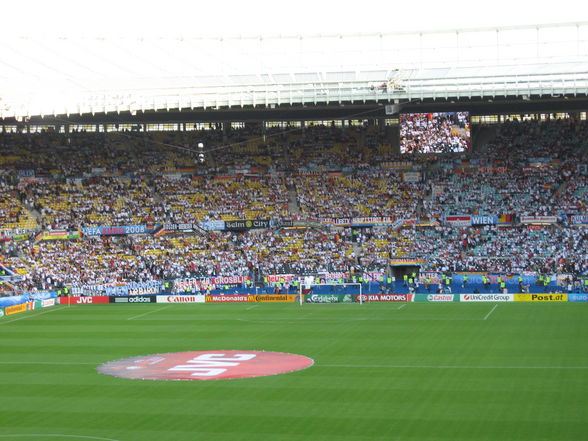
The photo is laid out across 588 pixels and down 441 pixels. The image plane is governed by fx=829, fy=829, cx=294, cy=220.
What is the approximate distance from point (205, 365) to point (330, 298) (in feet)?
73.5

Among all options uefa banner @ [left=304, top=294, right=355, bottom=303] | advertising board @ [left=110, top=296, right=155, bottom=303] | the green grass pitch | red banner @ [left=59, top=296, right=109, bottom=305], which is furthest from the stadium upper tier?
the green grass pitch

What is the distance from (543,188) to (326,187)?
16752 millimetres

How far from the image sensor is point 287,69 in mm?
49438

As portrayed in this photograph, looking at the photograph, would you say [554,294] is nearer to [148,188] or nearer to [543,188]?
[543,188]

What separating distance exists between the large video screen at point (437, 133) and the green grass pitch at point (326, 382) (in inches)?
762

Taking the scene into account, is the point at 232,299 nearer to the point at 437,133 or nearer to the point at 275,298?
the point at 275,298

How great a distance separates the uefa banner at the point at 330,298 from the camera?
51781 mm

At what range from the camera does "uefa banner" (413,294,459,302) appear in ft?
167

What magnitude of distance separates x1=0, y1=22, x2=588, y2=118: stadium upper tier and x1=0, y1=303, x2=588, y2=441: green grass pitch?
570 inches

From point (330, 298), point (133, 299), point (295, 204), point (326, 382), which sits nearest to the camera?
point (326, 382)

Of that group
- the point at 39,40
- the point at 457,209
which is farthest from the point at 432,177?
the point at 39,40

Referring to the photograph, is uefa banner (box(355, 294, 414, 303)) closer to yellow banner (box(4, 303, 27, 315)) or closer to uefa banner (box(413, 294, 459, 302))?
uefa banner (box(413, 294, 459, 302))

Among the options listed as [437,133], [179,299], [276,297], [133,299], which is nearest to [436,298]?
[276,297]

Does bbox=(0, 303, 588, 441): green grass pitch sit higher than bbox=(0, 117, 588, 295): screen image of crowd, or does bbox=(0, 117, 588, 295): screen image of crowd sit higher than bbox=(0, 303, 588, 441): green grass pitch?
bbox=(0, 117, 588, 295): screen image of crowd
